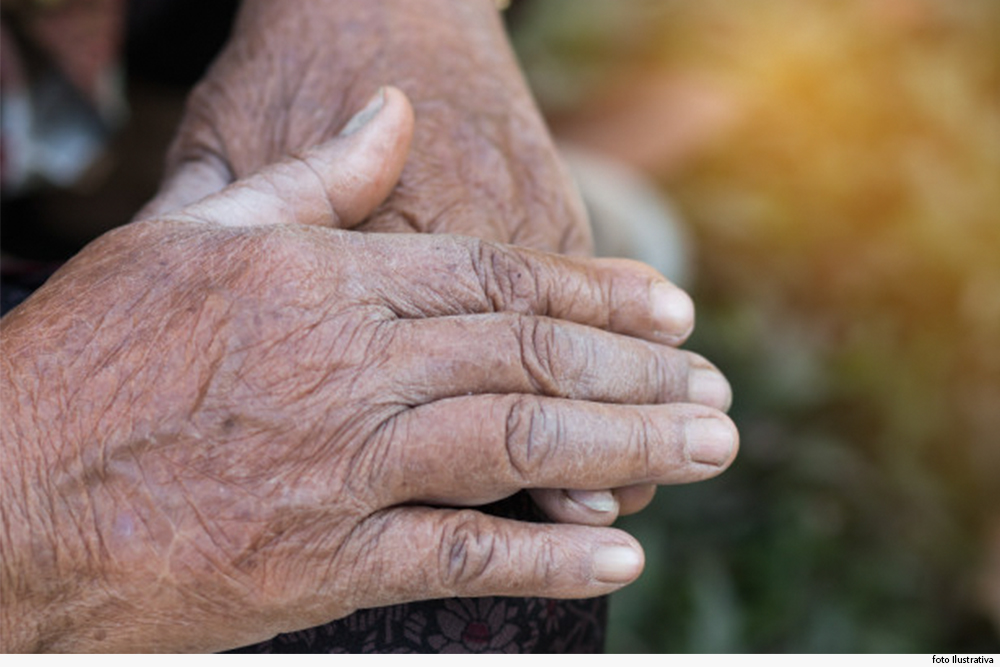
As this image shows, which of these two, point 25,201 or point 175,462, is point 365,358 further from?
point 25,201

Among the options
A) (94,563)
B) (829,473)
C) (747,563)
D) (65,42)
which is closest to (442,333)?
(94,563)

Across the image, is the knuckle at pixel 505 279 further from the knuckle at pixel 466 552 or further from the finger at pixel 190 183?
the finger at pixel 190 183

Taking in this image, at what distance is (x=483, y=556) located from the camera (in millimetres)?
1024

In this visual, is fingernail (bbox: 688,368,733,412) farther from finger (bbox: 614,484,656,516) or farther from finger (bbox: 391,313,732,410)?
finger (bbox: 614,484,656,516)

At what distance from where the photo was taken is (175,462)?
3.28 ft

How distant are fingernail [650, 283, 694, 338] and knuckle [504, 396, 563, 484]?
21 cm

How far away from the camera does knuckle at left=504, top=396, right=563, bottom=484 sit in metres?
1.02

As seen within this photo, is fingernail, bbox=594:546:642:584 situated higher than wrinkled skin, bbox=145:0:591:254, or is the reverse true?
wrinkled skin, bbox=145:0:591:254

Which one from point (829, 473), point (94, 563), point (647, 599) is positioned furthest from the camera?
point (829, 473)

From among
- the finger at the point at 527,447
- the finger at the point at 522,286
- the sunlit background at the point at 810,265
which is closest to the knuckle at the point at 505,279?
the finger at the point at 522,286

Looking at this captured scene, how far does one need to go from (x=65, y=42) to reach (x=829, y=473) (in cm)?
194

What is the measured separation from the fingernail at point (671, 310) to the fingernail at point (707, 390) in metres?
0.05

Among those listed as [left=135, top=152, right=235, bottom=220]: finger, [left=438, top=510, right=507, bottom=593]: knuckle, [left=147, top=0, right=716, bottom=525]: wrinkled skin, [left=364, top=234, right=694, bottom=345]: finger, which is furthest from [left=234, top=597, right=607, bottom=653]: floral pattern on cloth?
[left=135, top=152, right=235, bottom=220]: finger

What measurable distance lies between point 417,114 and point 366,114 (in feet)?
0.34
